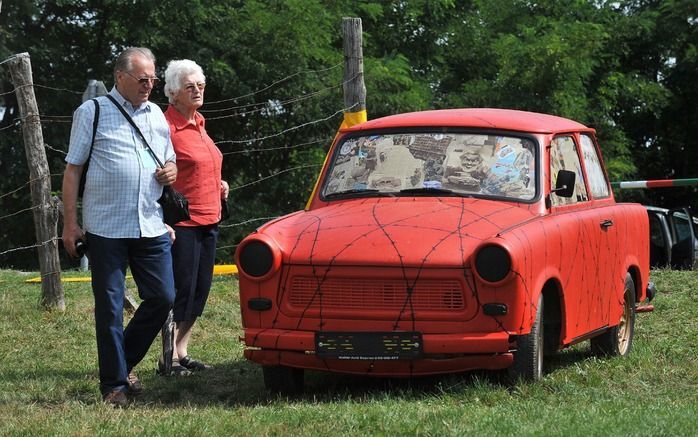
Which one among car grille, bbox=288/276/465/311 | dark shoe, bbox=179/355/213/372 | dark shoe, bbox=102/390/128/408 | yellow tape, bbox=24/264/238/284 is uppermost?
car grille, bbox=288/276/465/311

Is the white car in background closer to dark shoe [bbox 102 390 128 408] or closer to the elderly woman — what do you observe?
the elderly woman

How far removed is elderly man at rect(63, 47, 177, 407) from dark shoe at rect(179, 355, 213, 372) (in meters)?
1.24

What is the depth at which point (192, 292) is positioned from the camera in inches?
321

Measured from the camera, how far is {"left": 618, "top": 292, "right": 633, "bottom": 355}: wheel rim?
28.8 feet

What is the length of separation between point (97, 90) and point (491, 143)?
7.24 meters

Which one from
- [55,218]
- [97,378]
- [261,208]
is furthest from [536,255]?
[261,208]


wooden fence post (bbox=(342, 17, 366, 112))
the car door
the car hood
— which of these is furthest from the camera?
the car door

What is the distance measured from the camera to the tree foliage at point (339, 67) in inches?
909

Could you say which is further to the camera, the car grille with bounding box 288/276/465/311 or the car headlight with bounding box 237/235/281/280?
the car headlight with bounding box 237/235/281/280

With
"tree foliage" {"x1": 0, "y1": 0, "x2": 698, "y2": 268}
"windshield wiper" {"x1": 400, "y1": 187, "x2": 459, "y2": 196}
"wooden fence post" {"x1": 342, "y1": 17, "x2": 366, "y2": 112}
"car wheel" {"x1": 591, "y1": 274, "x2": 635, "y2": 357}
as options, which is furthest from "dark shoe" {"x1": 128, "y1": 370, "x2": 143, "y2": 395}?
"tree foliage" {"x1": 0, "y1": 0, "x2": 698, "y2": 268}

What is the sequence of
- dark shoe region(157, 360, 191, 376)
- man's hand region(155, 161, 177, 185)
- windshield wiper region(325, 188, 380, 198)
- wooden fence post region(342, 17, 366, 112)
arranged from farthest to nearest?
wooden fence post region(342, 17, 366, 112)
dark shoe region(157, 360, 191, 376)
windshield wiper region(325, 188, 380, 198)
man's hand region(155, 161, 177, 185)

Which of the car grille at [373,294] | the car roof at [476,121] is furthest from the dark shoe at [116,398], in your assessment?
the car roof at [476,121]

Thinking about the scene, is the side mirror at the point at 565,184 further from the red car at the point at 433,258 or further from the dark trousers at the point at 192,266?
the dark trousers at the point at 192,266

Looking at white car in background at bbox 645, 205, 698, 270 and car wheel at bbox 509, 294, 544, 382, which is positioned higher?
car wheel at bbox 509, 294, 544, 382
